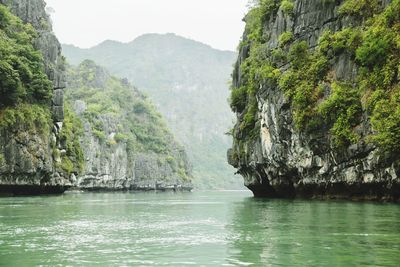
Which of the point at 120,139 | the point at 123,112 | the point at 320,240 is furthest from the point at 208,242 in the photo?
the point at 123,112

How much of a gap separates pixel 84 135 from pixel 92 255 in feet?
271

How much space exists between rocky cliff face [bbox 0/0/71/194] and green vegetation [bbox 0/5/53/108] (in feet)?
4.60

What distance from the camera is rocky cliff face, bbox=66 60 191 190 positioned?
3783 inches

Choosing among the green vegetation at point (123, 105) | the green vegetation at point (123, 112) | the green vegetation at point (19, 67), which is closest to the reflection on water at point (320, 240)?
the green vegetation at point (19, 67)

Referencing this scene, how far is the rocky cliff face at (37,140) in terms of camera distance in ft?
156

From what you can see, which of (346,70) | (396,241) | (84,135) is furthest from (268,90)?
(84,135)

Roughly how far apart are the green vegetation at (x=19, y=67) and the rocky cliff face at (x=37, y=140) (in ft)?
4.60

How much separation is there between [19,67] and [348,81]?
3144 cm

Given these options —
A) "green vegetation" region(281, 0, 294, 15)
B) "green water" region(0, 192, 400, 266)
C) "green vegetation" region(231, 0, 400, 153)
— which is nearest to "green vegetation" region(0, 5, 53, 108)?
"green vegetation" region(231, 0, 400, 153)

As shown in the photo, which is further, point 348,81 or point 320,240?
point 348,81

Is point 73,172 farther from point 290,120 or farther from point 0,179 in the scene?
point 290,120

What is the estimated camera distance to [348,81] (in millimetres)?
33000

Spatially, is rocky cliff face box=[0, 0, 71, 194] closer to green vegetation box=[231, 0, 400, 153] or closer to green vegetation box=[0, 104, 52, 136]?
green vegetation box=[0, 104, 52, 136]

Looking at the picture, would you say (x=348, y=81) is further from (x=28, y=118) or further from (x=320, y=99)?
(x=28, y=118)
